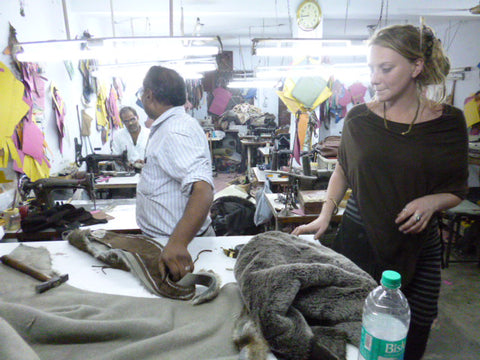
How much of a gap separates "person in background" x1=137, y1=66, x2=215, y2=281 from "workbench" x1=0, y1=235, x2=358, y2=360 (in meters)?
0.14

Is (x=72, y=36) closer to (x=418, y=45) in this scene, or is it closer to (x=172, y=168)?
(x=172, y=168)

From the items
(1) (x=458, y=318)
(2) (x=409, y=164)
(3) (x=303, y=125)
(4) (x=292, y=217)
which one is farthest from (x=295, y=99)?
(2) (x=409, y=164)

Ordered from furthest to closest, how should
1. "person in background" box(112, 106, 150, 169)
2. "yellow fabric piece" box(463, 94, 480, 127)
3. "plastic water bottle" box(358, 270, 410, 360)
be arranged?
"yellow fabric piece" box(463, 94, 480, 127) → "person in background" box(112, 106, 150, 169) → "plastic water bottle" box(358, 270, 410, 360)

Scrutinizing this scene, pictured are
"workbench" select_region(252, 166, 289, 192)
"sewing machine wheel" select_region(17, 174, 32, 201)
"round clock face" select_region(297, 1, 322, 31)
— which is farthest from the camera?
"round clock face" select_region(297, 1, 322, 31)

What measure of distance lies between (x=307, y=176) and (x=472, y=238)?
8.95 feet

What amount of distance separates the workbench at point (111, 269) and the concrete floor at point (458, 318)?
5.98ft

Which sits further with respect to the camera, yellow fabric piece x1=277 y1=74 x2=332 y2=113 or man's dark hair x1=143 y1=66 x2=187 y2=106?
yellow fabric piece x1=277 y1=74 x2=332 y2=113

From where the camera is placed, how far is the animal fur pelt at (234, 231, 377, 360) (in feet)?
2.55

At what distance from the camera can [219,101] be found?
10352 mm

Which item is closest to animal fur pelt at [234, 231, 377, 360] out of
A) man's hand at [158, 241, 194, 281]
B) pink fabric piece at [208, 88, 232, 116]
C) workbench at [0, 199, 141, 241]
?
man's hand at [158, 241, 194, 281]

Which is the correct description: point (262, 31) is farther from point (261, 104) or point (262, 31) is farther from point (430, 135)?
point (430, 135)

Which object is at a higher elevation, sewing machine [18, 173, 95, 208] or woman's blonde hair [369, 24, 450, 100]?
woman's blonde hair [369, 24, 450, 100]

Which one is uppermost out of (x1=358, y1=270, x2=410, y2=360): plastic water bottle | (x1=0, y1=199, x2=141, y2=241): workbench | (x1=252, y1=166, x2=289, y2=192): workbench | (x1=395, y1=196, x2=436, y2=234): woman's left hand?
(x1=395, y1=196, x2=436, y2=234): woman's left hand

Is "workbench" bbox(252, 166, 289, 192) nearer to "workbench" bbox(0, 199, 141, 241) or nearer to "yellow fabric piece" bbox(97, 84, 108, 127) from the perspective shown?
"workbench" bbox(0, 199, 141, 241)
